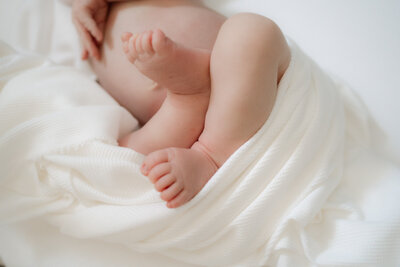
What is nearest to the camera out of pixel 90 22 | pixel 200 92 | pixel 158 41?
pixel 158 41

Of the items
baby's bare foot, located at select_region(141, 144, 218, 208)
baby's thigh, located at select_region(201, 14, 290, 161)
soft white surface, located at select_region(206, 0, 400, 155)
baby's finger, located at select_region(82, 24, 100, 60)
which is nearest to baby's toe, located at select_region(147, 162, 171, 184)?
baby's bare foot, located at select_region(141, 144, 218, 208)

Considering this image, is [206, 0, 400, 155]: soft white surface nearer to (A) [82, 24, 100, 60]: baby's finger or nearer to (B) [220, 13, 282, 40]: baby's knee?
(B) [220, 13, 282, 40]: baby's knee

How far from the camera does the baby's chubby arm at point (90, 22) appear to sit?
2.53ft

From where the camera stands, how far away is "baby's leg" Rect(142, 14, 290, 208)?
0.55 m

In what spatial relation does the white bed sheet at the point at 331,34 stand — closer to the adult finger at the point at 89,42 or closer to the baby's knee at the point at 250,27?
the adult finger at the point at 89,42

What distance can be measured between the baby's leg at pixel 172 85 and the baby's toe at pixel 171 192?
130mm

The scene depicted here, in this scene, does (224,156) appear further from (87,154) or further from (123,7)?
(123,7)

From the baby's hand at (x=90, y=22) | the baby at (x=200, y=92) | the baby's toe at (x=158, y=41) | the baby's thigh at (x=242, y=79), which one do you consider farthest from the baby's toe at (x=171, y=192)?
the baby's hand at (x=90, y=22)

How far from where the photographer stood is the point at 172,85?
573mm

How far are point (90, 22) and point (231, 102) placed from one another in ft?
1.46

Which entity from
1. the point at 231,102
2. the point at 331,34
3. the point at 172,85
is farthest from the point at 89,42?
the point at 331,34

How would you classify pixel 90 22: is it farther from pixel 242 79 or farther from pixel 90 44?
pixel 242 79

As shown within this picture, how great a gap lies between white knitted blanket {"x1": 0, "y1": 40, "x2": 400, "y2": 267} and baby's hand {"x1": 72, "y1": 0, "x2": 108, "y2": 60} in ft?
0.59

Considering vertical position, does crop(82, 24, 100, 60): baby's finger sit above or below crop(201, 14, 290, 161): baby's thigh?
below
